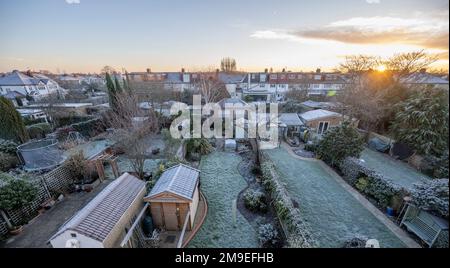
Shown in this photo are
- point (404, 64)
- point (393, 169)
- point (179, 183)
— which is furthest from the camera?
point (404, 64)

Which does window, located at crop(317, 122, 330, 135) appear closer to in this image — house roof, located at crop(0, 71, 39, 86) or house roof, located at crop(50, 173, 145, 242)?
house roof, located at crop(50, 173, 145, 242)

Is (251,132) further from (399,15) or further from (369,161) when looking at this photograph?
(399,15)

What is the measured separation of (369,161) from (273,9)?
12.9 metres

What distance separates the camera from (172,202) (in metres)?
6.30

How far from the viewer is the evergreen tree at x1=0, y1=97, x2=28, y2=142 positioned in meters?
12.0

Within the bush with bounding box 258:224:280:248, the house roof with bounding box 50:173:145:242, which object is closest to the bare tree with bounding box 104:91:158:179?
the house roof with bounding box 50:173:145:242

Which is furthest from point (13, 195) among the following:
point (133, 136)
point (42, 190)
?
point (133, 136)

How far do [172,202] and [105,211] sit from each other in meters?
1.98

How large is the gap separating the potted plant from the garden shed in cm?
482

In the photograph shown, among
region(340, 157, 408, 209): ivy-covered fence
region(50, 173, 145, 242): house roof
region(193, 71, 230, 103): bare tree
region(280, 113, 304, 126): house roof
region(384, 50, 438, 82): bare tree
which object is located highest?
region(384, 50, 438, 82): bare tree

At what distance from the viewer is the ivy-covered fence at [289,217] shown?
5.00 meters

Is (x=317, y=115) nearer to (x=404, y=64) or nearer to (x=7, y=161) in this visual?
(x=404, y=64)
